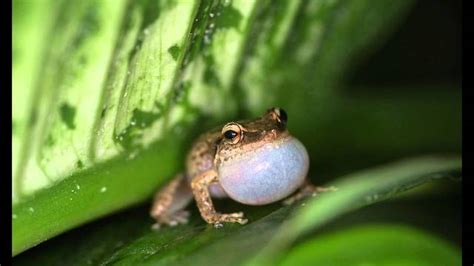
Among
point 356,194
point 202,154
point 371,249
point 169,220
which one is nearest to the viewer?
point 356,194

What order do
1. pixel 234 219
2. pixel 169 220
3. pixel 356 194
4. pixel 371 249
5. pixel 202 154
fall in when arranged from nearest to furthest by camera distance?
pixel 356 194 < pixel 371 249 < pixel 234 219 < pixel 169 220 < pixel 202 154

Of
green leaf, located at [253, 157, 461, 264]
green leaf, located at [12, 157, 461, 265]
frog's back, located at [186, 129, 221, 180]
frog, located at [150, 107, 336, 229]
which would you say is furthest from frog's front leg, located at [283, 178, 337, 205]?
green leaf, located at [253, 157, 461, 264]

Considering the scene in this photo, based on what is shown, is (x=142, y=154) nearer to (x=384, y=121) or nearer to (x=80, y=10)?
(x=80, y=10)

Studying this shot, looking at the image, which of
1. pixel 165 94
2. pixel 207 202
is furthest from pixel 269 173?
pixel 165 94

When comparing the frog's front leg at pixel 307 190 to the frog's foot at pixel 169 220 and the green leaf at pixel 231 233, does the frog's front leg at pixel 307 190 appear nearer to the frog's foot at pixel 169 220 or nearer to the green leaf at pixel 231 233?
the green leaf at pixel 231 233

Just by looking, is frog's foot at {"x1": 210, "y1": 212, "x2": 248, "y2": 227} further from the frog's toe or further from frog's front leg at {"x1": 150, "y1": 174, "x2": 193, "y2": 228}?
frog's front leg at {"x1": 150, "y1": 174, "x2": 193, "y2": 228}

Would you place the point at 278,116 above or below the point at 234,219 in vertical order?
above

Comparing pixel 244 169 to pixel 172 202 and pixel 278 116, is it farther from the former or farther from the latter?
pixel 172 202

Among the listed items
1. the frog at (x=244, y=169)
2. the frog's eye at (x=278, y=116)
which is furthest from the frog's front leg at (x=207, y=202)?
the frog's eye at (x=278, y=116)
